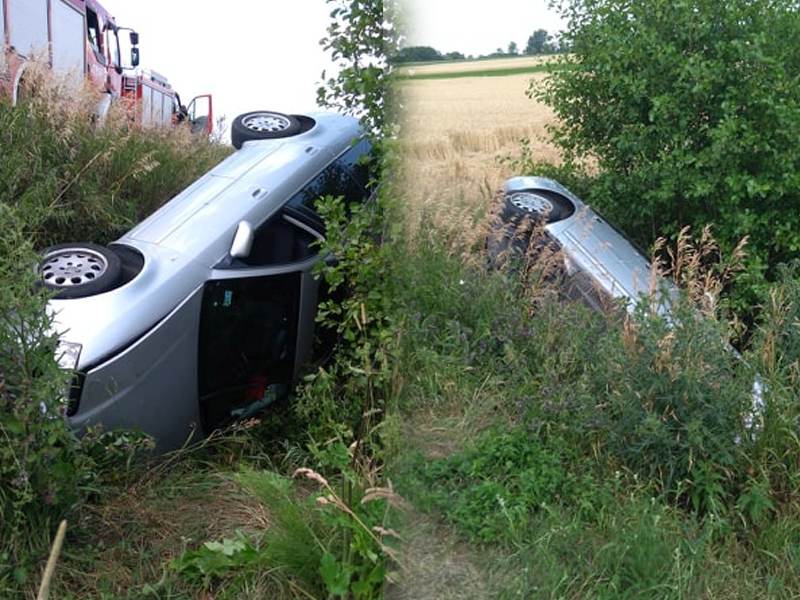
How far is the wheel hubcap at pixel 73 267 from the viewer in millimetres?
4719

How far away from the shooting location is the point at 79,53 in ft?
41.4

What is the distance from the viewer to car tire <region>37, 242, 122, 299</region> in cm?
457

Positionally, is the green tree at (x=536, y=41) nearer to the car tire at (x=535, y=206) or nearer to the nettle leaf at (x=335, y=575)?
the car tire at (x=535, y=206)

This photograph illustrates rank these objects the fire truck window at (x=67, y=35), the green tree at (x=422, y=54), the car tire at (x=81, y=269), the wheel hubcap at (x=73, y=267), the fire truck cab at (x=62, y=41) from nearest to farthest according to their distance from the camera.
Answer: the green tree at (x=422, y=54) < the car tire at (x=81, y=269) < the wheel hubcap at (x=73, y=267) < the fire truck cab at (x=62, y=41) < the fire truck window at (x=67, y=35)

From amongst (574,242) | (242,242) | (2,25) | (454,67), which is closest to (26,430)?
(242,242)

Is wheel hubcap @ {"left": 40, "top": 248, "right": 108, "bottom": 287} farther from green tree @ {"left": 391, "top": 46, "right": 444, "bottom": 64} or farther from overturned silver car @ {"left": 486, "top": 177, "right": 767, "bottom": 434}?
green tree @ {"left": 391, "top": 46, "right": 444, "bottom": 64}

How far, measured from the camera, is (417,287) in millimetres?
4078

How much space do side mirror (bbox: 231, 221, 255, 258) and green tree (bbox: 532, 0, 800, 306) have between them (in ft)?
9.07

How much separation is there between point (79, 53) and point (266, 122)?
23.8 feet

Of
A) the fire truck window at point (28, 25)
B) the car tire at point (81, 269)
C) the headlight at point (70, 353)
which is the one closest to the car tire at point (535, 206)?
the car tire at point (81, 269)

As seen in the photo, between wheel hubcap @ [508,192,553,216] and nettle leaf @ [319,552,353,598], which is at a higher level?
wheel hubcap @ [508,192,553,216]

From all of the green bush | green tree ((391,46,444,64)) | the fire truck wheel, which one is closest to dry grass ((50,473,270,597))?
the green bush

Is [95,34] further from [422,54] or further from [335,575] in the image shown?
[422,54]

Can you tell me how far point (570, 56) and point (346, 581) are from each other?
17.6 ft
